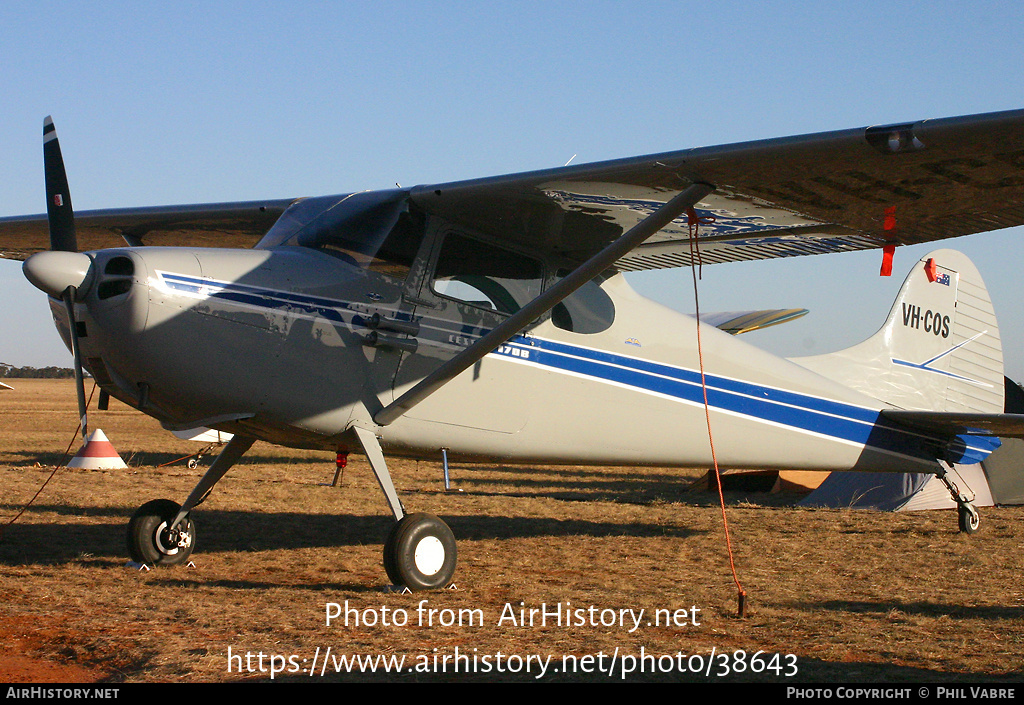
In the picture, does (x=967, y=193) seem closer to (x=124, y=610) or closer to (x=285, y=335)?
(x=285, y=335)

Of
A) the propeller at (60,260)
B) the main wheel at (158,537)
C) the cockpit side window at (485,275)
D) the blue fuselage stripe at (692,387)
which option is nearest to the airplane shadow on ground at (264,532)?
the main wheel at (158,537)

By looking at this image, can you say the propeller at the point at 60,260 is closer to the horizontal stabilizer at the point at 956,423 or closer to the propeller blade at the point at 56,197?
the propeller blade at the point at 56,197

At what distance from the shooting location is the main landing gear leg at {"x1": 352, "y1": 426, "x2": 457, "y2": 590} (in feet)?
18.0

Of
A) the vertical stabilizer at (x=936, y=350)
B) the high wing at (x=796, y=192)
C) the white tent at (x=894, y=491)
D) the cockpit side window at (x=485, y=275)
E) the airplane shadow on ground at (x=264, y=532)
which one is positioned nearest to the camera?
the high wing at (x=796, y=192)

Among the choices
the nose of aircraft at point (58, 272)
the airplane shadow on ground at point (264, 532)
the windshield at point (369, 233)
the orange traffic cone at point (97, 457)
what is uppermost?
the windshield at point (369, 233)

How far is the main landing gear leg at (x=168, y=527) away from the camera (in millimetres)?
6336

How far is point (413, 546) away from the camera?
18.2 ft

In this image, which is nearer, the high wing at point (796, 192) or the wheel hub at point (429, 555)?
the high wing at point (796, 192)

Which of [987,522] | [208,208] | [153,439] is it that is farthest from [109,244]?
[153,439]

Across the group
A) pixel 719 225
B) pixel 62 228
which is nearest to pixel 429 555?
pixel 62 228

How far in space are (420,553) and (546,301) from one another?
1769mm

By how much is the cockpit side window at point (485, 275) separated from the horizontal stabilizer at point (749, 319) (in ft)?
35.9

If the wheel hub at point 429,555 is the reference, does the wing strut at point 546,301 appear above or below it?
above

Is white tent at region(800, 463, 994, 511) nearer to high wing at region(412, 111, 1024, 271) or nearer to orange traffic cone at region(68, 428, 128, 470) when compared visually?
high wing at region(412, 111, 1024, 271)
